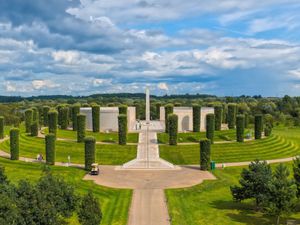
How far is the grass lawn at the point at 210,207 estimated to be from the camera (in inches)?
1375

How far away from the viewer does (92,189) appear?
44.3 metres

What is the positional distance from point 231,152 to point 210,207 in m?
27.2

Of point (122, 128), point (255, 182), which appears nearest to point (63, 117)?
point (122, 128)

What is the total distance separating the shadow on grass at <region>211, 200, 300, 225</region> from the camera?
A: 3484 centimetres

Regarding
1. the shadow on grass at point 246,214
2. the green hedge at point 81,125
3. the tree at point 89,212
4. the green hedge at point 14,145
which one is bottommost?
the shadow on grass at point 246,214

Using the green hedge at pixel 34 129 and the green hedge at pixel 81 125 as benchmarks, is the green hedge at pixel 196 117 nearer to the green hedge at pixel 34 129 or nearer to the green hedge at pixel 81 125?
the green hedge at pixel 81 125

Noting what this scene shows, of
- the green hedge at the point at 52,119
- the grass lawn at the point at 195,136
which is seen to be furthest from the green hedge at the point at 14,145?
the grass lawn at the point at 195,136

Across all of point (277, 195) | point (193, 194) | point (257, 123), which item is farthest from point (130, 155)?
point (277, 195)

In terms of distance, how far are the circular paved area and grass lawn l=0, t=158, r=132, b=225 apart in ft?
6.65

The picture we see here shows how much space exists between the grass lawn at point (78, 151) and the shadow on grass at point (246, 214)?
23.3 metres

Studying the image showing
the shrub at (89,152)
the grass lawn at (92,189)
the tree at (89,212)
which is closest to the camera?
the tree at (89,212)

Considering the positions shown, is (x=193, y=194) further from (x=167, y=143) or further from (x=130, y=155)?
(x=167, y=143)

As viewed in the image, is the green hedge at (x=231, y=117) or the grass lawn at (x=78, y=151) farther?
the green hedge at (x=231, y=117)

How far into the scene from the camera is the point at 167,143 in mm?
70000
